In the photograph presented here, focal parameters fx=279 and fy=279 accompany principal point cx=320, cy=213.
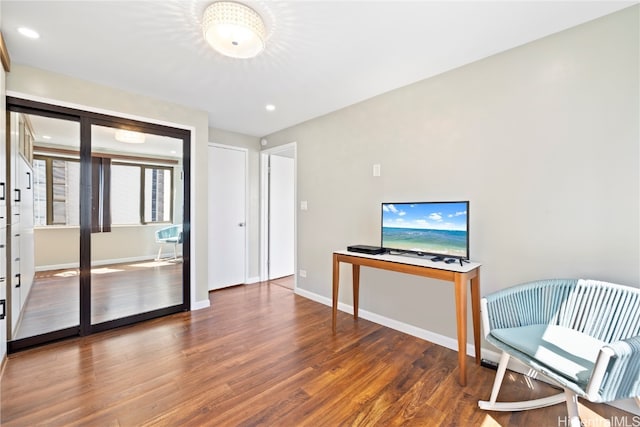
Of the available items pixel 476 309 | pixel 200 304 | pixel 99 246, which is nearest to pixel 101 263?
pixel 99 246

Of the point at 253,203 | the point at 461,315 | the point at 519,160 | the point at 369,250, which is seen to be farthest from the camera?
the point at 253,203

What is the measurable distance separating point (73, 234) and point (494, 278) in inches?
146

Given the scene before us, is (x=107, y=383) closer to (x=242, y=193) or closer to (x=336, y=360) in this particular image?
(x=336, y=360)

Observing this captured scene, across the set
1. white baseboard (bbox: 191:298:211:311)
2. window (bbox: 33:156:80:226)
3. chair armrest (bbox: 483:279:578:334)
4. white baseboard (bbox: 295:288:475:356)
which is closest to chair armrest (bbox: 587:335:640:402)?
chair armrest (bbox: 483:279:578:334)

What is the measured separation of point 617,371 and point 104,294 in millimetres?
3842

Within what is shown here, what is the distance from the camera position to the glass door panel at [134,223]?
2762 mm

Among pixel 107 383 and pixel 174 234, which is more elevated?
pixel 174 234

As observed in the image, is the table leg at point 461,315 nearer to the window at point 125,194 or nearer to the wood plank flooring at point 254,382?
the wood plank flooring at point 254,382

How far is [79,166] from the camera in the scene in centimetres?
262

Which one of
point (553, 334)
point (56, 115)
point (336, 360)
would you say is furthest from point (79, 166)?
point (553, 334)

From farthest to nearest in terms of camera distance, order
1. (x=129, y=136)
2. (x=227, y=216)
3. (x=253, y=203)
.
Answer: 1. (x=253, y=203)
2. (x=227, y=216)
3. (x=129, y=136)

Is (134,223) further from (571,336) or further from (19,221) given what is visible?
(571,336)

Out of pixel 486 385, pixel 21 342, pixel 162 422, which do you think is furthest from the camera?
Answer: pixel 21 342

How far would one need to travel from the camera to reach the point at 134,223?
2988 millimetres
